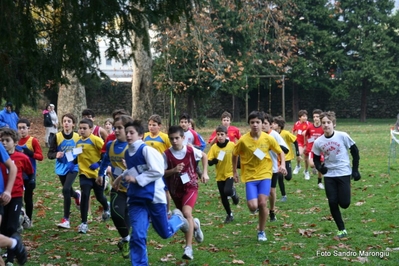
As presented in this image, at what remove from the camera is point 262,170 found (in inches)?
404

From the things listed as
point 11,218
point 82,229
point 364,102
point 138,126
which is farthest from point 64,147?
point 364,102

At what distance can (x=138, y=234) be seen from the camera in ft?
25.3

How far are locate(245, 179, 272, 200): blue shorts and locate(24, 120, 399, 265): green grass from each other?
625 mm

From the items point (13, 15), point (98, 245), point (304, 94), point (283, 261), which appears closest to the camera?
point (283, 261)

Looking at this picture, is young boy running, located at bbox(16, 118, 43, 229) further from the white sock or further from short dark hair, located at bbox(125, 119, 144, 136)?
the white sock

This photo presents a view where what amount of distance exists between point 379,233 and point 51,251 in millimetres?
4531

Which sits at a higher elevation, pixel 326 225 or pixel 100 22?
pixel 100 22

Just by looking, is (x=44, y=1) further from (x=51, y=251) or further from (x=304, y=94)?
(x=304, y=94)

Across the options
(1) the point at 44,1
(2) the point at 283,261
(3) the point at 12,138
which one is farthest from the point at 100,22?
(2) the point at 283,261

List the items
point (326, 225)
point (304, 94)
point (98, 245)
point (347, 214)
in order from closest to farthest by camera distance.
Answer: point (98, 245) < point (326, 225) < point (347, 214) < point (304, 94)

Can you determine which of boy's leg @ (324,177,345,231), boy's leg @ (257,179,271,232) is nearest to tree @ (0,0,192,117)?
boy's leg @ (257,179,271,232)

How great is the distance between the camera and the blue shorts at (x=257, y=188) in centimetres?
1014

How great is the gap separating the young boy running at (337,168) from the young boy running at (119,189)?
109 inches

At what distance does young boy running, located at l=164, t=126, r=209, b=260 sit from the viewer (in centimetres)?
915
